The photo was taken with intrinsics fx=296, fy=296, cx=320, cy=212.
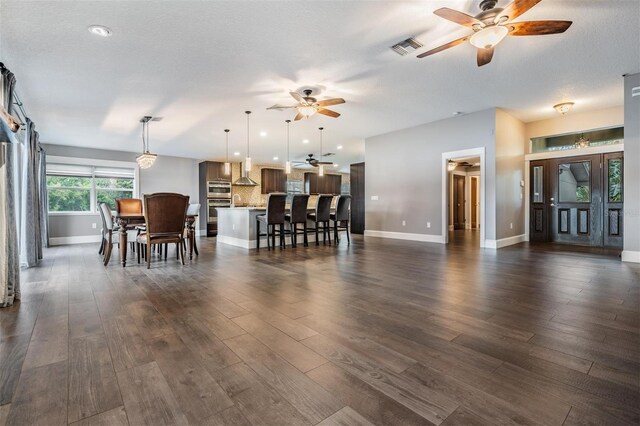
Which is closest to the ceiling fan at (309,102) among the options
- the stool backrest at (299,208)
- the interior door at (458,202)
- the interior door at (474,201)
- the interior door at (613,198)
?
the stool backrest at (299,208)

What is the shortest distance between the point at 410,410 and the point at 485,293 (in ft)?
6.41

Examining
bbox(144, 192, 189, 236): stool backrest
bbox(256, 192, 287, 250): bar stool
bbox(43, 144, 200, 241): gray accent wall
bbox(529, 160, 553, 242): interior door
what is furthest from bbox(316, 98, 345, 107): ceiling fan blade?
bbox(43, 144, 200, 241): gray accent wall

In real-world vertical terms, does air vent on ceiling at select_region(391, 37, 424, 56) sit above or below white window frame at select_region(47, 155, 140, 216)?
above

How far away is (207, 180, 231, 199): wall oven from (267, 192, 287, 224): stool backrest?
501 centimetres

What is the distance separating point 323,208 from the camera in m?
6.58

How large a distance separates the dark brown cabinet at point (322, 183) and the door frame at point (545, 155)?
24.3ft

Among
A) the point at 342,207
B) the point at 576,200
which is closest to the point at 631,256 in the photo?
the point at 576,200

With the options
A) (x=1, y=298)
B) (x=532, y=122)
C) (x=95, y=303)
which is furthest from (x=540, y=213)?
(x=1, y=298)

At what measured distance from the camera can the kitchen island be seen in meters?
6.12

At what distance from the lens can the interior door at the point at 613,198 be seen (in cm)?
567

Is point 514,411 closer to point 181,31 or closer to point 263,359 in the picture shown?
point 263,359

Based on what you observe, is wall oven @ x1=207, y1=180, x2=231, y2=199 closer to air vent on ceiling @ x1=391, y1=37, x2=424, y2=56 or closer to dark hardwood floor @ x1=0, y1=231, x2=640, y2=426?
dark hardwood floor @ x1=0, y1=231, x2=640, y2=426

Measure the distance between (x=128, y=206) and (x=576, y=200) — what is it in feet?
30.8

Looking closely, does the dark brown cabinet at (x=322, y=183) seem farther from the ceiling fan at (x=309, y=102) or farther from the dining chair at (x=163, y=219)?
the dining chair at (x=163, y=219)
